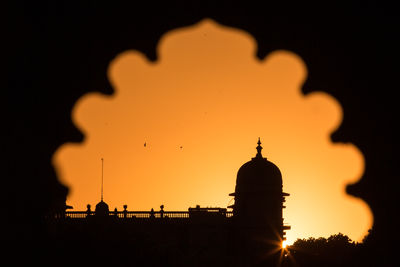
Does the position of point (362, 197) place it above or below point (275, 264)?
below

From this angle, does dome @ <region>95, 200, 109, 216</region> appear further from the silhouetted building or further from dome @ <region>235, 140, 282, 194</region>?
dome @ <region>235, 140, 282, 194</region>

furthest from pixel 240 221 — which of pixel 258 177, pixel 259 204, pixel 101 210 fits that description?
pixel 101 210

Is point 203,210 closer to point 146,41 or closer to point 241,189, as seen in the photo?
point 241,189

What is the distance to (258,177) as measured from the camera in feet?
147

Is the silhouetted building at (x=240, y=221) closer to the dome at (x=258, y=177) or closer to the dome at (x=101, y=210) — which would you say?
the dome at (x=258, y=177)

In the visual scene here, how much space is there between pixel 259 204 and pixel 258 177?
4.93 ft

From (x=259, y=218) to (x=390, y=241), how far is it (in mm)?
37407

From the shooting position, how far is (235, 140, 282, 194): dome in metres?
44.7

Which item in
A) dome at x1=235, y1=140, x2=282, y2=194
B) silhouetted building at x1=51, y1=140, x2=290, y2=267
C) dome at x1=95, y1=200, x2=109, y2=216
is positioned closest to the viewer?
dome at x1=95, y1=200, x2=109, y2=216

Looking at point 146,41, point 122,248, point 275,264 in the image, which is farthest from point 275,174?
point 146,41

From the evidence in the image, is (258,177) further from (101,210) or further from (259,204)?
(101,210)

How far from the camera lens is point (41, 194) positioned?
8.34 m

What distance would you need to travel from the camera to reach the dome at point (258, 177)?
44.7 metres

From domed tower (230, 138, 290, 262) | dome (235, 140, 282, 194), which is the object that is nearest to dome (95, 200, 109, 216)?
domed tower (230, 138, 290, 262)
